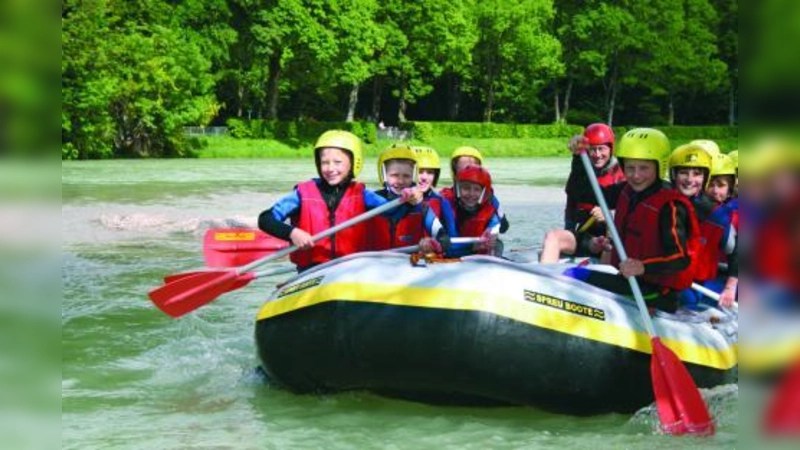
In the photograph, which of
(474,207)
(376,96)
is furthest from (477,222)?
(376,96)

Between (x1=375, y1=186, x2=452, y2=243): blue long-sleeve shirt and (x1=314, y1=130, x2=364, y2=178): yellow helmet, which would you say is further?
(x1=375, y1=186, x2=452, y2=243): blue long-sleeve shirt

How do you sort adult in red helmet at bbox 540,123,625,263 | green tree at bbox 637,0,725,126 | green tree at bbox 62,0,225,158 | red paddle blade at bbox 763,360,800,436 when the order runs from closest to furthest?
red paddle blade at bbox 763,360,800,436 < adult in red helmet at bbox 540,123,625,263 < green tree at bbox 62,0,225,158 < green tree at bbox 637,0,725,126

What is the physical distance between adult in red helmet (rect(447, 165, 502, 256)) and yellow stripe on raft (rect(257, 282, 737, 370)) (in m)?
1.53

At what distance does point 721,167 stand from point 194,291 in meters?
3.66

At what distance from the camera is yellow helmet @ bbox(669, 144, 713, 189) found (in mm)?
5676

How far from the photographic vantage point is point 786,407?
0.68m

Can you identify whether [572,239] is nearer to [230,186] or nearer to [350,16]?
[230,186]

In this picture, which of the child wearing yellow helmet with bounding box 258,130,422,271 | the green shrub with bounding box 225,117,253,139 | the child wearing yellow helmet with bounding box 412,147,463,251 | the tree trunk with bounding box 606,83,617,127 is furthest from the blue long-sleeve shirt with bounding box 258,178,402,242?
the tree trunk with bounding box 606,83,617,127

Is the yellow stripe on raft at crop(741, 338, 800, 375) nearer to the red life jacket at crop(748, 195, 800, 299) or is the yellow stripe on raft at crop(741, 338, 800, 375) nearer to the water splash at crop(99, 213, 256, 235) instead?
the red life jacket at crop(748, 195, 800, 299)

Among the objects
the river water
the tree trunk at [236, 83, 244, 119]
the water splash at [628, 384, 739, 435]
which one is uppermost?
the tree trunk at [236, 83, 244, 119]

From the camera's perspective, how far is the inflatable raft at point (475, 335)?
4.38m

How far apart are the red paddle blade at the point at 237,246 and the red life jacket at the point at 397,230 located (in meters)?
0.72

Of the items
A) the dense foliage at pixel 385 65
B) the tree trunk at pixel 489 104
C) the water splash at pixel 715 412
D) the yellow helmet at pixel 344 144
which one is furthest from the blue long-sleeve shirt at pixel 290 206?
the tree trunk at pixel 489 104

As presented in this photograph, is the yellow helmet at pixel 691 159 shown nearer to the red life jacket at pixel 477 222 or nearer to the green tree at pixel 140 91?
the red life jacket at pixel 477 222
